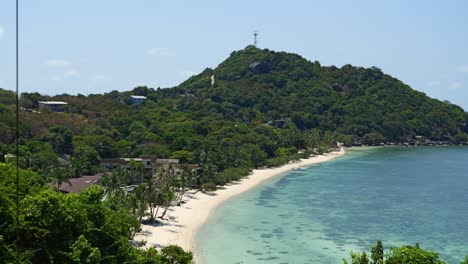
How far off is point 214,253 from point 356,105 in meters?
119

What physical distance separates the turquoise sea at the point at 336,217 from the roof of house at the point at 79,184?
12.2 meters

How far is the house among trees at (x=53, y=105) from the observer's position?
98375 mm

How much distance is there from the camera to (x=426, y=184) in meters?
76.8

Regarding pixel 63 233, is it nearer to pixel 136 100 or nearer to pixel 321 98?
pixel 136 100

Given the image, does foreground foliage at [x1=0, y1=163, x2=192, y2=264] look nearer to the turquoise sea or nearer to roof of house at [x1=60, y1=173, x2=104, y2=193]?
the turquoise sea

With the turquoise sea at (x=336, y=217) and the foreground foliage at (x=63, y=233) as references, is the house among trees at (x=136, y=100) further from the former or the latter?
the foreground foliage at (x=63, y=233)

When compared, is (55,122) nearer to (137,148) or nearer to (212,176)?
(137,148)

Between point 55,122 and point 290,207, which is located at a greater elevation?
point 55,122

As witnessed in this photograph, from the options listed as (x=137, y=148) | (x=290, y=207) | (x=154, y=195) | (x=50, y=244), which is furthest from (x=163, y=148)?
(x=50, y=244)

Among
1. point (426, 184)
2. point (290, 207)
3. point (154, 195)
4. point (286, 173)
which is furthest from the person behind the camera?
point (286, 173)

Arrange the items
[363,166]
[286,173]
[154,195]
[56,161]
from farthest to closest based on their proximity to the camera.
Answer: [363,166]
[286,173]
[56,161]
[154,195]

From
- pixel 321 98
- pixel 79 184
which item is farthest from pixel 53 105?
pixel 321 98

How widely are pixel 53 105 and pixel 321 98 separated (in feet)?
246

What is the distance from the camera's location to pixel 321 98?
152 metres
